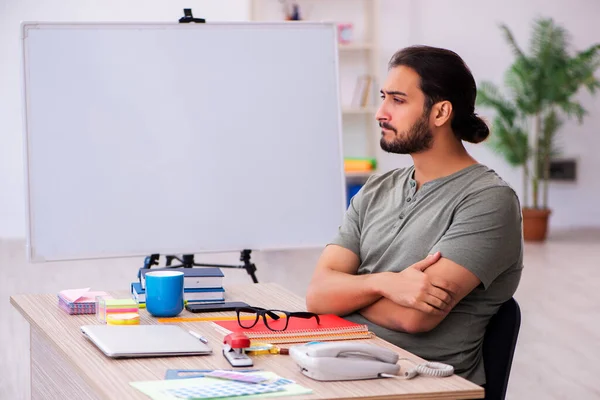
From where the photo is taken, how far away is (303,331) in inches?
79.9

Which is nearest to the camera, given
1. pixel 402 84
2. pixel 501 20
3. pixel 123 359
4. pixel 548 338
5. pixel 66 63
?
pixel 123 359

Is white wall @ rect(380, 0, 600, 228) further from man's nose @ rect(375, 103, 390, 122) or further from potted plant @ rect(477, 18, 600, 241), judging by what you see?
man's nose @ rect(375, 103, 390, 122)

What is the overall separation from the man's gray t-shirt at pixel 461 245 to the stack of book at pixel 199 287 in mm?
391

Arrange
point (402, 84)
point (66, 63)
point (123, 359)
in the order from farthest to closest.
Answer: point (66, 63)
point (402, 84)
point (123, 359)

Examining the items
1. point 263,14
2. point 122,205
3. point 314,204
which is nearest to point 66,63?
point 122,205

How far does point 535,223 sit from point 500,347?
21.2 ft

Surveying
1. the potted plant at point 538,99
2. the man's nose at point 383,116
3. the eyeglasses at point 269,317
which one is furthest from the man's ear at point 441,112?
the potted plant at point 538,99

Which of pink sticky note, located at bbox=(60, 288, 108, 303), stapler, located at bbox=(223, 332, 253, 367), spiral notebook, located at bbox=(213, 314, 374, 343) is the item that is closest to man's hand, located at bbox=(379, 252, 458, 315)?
spiral notebook, located at bbox=(213, 314, 374, 343)

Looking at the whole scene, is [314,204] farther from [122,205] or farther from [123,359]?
[123,359]

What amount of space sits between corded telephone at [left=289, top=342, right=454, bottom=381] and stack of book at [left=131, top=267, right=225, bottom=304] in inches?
30.1

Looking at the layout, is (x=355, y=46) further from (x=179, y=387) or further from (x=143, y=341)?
(x=179, y=387)

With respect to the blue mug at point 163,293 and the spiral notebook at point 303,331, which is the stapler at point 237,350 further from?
the blue mug at point 163,293

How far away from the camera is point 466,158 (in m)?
2.40

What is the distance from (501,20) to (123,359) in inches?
307
